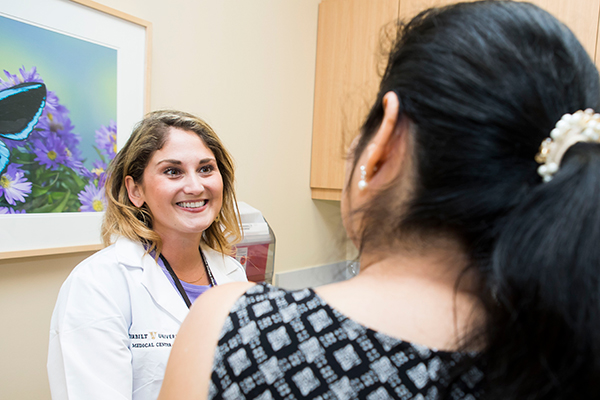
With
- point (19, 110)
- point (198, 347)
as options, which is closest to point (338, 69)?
point (19, 110)

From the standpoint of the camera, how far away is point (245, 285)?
0.43 m

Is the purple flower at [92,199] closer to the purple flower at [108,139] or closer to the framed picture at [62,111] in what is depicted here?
the framed picture at [62,111]

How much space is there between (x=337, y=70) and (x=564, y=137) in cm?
191

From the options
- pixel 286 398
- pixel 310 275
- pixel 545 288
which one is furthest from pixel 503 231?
pixel 310 275

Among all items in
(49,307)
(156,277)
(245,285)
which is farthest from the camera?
(49,307)

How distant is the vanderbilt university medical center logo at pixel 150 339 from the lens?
96 centimetres

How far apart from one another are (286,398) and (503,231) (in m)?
0.26

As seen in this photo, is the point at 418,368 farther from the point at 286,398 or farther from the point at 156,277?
the point at 156,277

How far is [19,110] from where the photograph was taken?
3.71 ft

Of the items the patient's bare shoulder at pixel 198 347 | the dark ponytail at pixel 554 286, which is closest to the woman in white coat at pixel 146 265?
the patient's bare shoulder at pixel 198 347

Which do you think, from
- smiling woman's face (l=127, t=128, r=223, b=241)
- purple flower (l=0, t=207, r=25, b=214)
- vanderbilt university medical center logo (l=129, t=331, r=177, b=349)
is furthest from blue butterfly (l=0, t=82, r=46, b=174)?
vanderbilt university medical center logo (l=129, t=331, r=177, b=349)

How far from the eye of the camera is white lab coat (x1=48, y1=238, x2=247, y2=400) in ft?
2.83

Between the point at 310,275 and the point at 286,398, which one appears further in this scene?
the point at 310,275

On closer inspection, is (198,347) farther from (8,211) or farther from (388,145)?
(8,211)
